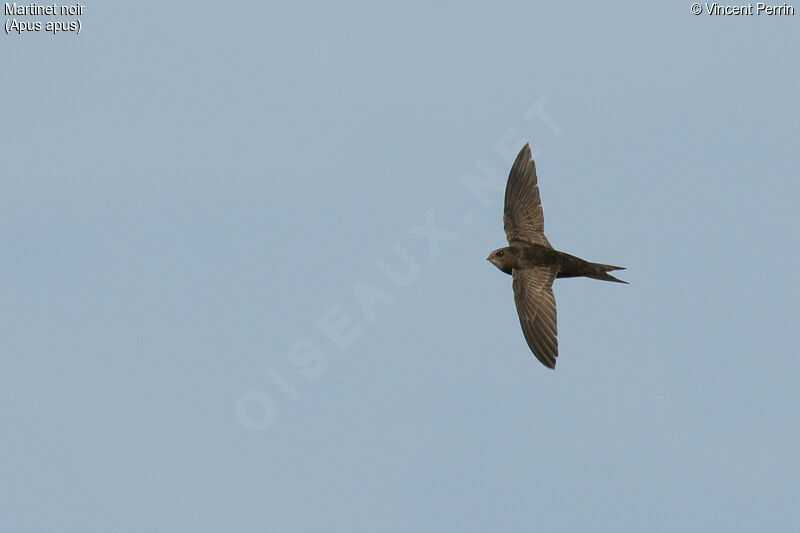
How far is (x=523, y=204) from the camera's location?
18.6m

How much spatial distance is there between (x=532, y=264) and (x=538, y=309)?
0.88 metres

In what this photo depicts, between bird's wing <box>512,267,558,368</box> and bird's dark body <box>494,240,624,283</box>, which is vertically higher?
bird's dark body <box>494,240,624,283</box>

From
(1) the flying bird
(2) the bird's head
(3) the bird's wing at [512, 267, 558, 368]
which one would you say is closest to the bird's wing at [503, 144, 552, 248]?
(1) the flying bird

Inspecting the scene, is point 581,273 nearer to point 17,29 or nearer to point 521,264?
Result: point 521,264

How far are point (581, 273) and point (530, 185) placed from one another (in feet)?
6.24

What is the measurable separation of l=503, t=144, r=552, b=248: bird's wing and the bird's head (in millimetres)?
650

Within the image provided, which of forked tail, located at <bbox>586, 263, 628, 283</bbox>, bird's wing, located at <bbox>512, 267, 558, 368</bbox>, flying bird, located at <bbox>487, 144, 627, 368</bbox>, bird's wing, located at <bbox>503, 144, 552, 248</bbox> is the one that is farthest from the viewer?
bird's wing, located at <bbox>503, 144, 552, 248</bbox>

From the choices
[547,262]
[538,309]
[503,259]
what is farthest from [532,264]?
[538,309]

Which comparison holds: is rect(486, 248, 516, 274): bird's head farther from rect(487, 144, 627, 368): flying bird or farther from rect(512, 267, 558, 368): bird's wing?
rect(512, 267, 558, 368): bird's wing

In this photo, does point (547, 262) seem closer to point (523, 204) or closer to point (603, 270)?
point (603, 270)

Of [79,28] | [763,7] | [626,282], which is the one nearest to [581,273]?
Answer: [626,282]

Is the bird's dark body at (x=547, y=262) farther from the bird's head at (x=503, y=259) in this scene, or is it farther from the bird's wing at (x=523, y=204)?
the bird's wing at (x=523, y=204)

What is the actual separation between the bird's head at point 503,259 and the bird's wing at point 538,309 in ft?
0.64

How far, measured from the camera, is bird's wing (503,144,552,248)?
60.5 feet
